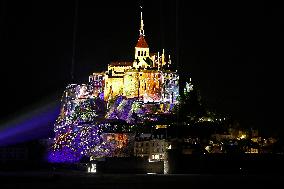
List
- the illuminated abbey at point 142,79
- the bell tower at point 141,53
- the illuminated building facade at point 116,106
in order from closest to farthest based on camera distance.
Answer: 1. the illuminated building facade at point 116,106
2. the illuminated abbey at point 142,79
3. the bell tower at point 141,53

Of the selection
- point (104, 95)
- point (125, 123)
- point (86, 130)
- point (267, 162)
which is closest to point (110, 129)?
point (125, 123)

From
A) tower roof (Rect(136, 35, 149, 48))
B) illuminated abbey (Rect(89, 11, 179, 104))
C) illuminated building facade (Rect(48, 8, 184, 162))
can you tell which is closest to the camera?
illuminated building facade (Rect(48, 8, 184, 162))

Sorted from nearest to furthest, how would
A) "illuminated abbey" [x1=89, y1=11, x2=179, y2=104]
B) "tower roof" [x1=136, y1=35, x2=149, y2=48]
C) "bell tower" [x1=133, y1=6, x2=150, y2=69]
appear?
"illuminated abbey" [x1=89, y1=11, x2=179, y2=104] → "bell tower" [x1=133, y1=6, x2=150, y2=69] → "tower roof" [x1=136, y1=35, x2=149, y2=48]

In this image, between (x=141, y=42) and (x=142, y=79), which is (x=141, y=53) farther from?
(x=142, y=79)

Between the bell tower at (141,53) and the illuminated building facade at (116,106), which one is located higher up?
the bell tower at (141,53)

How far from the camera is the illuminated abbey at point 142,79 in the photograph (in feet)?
299

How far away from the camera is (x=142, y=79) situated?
91250 mm

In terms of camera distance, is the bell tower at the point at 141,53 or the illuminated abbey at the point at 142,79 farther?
the bell tower at the point at 141,53

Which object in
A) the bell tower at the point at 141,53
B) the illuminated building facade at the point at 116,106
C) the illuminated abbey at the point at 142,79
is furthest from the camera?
the bell tower at the point at 141,53

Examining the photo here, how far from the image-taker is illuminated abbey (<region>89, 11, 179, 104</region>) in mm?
91062

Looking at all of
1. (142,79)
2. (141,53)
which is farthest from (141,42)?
(142,79)

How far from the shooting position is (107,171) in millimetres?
76750

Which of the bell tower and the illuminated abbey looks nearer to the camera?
the illuminated abbey

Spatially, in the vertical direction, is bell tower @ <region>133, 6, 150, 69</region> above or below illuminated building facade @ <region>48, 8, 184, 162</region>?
above
